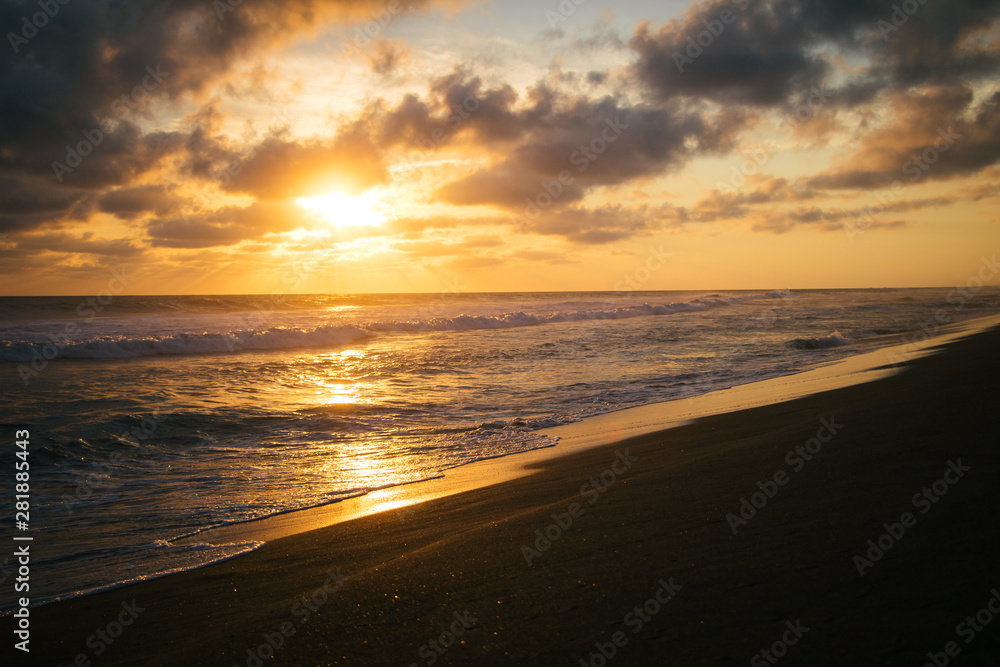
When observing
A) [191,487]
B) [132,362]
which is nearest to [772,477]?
[191,487]

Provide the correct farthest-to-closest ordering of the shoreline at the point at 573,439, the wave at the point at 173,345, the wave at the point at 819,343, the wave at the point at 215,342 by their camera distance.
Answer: the wave at the point at 215,342
the wave at the point at 173,345
the wave at the point at 819,343
the shoreline at the point at 573,439

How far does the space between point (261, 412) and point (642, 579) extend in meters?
9.77

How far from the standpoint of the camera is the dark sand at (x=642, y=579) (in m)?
2.26

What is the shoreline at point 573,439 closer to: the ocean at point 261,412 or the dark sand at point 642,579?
the ocean at point 261,412

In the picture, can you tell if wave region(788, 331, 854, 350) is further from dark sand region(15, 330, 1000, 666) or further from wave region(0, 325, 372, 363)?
wave region(0, 325, 372, 363)

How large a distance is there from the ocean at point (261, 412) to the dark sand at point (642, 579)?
1021 millimetres

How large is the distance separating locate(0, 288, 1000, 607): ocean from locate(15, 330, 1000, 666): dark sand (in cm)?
102

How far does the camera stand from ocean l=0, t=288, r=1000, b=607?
5375 millimetres

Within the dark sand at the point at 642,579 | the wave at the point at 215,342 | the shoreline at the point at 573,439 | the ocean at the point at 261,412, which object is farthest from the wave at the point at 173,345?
the dark sand at the point at 642,579

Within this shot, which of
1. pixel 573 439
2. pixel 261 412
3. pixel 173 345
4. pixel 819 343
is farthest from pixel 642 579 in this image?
pixel 173 345

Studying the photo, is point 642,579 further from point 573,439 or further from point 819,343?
point 819,343

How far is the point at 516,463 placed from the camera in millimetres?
7172

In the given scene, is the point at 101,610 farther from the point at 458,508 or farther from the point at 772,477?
the point at 772,477

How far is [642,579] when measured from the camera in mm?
2861
